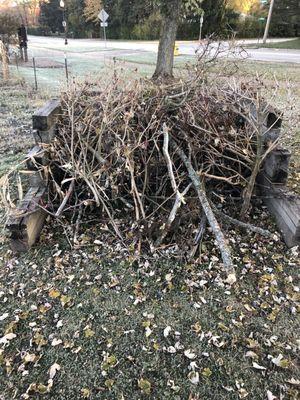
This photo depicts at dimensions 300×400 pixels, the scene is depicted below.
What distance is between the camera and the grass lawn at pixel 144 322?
2.38 m

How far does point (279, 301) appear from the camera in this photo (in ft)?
9.71

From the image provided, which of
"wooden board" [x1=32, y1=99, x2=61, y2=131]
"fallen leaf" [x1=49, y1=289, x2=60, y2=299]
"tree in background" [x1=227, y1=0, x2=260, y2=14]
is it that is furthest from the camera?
"tree in background" [x1=227, y1=0, x2=260, y2=14]

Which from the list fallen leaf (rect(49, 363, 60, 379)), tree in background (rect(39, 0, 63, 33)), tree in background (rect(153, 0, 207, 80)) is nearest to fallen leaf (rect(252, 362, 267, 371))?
fallen leaf (rect(49, 363, 60, 379))

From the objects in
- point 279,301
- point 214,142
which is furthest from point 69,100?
point 279,301

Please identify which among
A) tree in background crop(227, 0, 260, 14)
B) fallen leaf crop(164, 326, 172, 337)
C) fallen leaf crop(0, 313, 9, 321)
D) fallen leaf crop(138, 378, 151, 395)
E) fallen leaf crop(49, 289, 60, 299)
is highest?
tree in background crop(227, 0, 260, 14)

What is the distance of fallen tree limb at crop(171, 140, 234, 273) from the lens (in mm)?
3205

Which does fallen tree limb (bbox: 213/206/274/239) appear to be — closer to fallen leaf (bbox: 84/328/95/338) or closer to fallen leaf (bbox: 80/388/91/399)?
fallen leaf (bbox: 84/328/95/338)

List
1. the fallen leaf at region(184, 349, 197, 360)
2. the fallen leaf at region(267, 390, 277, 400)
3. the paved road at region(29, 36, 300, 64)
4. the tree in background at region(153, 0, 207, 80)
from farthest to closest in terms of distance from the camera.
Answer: the paved road at region(29, 36, 300, 64)
the tree in background at region(153, 0, 207, 80)
the fallen leaf at region(184, 349, 197, 360)
the fallen leaf at region(267, 390, 277, 400)

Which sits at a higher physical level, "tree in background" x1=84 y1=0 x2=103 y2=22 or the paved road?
"tree in background" x1=84 y1=0 x2=103 y2=22

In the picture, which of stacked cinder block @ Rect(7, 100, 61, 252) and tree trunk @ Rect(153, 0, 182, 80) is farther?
tree trunk @ Rect(153, 0, 182, 80)

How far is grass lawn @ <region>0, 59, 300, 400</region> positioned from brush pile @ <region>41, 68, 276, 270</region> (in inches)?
12.2

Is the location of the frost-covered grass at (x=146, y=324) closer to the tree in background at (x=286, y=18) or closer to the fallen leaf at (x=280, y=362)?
the fallen leaf at (x=280, y=362)

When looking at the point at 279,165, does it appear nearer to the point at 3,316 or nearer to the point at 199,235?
the point at 199,235

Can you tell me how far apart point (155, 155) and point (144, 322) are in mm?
1918
